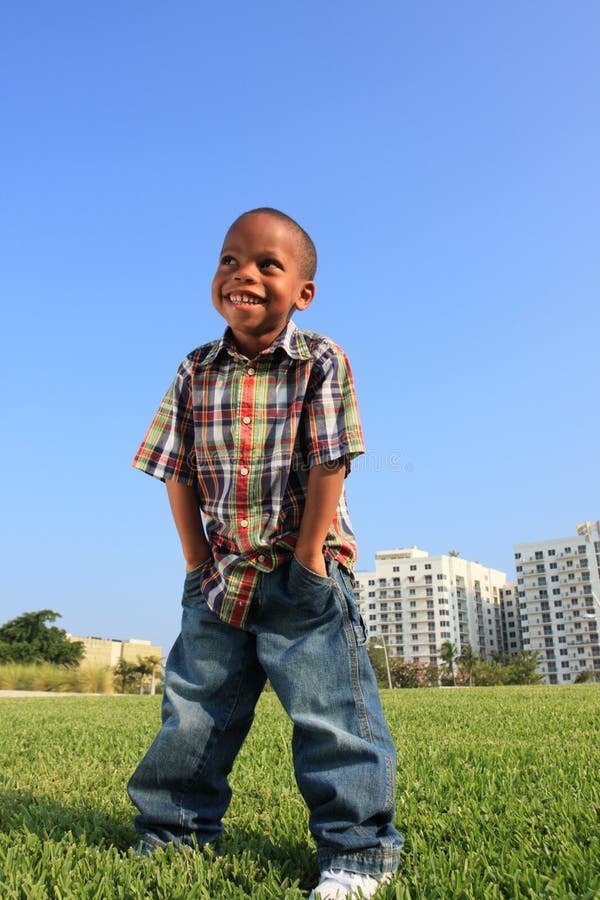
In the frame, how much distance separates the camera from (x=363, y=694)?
2178 millimetres

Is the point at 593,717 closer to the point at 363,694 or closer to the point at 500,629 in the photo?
the point at 363,694

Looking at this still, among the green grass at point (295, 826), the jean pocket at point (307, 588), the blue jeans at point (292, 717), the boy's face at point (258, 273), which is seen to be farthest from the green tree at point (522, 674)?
the boy's face at point (258, 273)

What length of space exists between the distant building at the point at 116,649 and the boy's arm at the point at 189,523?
324 ft

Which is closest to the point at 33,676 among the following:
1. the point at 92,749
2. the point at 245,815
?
the point at 92,749

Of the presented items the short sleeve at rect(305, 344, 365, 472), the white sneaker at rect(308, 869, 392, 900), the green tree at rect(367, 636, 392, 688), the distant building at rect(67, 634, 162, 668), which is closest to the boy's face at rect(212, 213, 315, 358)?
the short sleeve at rect(305, 344, 365, 472)

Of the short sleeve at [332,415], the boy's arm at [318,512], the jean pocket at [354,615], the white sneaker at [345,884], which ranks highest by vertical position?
the short sleeve at [332,415]

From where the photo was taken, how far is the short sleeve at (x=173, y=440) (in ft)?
7.98

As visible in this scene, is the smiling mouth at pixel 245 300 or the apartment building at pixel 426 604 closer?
the smiling mouth at pixel 245 300

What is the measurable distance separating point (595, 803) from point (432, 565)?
140 meters

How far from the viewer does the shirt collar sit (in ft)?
7.43

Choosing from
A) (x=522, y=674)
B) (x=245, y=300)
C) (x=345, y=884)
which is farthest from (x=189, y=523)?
(x=522, y=674)

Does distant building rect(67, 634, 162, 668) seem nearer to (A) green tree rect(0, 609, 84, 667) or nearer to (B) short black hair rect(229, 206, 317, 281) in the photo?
(A) green tree rect(0, 609, 84, 667)

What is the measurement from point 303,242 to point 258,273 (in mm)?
205

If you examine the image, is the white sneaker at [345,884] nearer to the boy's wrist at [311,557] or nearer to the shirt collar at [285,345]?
the boy's wrist at [311,557]
